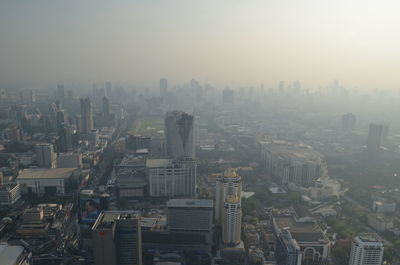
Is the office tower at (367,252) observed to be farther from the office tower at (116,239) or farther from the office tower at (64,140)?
the office tower at (64,140)

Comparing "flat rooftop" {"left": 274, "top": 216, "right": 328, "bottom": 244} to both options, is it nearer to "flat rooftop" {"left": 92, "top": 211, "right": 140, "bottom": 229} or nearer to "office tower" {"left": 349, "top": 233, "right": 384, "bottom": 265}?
"office tower" {"left": 349, "top": 233, "right": 384, "bottom": 265}

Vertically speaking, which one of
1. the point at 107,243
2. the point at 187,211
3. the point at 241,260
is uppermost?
the point at 107,243

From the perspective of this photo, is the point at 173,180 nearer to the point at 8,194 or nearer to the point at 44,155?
the point at 8,194

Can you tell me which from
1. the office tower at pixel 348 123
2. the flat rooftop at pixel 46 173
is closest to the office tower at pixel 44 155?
the flat rooftop at pixel 46 173

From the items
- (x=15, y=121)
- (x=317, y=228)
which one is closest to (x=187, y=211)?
(x=317, y=228)

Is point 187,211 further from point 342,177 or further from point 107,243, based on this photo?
point 342,177

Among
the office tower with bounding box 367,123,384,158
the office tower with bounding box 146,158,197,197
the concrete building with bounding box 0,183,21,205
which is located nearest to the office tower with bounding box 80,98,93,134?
the concrete building with bounding box 0,183,21,205
